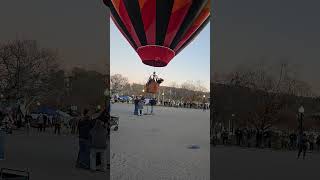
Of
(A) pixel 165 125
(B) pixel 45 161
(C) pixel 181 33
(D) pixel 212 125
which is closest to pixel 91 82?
(A) pixel 165 125

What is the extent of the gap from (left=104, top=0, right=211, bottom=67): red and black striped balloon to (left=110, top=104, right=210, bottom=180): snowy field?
1750 millimetres

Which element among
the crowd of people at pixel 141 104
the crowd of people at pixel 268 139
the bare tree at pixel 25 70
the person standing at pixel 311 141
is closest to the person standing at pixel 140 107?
the crowd of people at pixel 141 104

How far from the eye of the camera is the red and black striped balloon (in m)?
7.45

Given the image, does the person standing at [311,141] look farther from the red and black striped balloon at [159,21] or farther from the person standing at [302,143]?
the red and black striped balloon at [159,21]

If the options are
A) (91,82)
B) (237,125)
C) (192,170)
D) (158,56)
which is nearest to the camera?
(192,170)

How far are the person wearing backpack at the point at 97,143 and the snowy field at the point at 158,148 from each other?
0.70 feet

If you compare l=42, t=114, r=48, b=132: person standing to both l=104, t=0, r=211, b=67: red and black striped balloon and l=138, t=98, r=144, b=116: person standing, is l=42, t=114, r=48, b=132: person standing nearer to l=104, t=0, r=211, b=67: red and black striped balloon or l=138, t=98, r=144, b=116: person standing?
l=138, t=98, r=144, b=116: person standing

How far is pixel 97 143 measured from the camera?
5.05 meters

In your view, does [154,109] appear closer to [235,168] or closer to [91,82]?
[91,82]

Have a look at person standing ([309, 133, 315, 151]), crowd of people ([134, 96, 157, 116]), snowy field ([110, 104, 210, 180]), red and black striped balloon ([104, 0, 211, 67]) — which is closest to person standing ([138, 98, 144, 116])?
crowd of people ([134, 96, 157, 116])

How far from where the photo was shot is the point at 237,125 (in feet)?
35.1

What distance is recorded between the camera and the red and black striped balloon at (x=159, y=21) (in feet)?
24.4

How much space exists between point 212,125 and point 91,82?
3598mm

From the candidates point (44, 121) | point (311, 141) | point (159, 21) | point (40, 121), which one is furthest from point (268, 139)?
point (40, 121)
